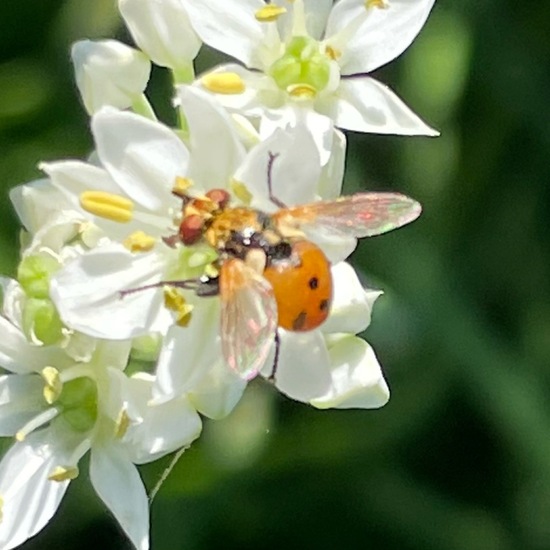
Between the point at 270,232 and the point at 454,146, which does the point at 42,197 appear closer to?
the point at 270,232

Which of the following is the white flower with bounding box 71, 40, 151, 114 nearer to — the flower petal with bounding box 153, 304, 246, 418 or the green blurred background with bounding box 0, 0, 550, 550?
the flower petal with bounding box 153, 304, 246, 418

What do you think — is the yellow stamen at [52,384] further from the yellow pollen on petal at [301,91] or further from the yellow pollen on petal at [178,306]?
the yellow pollen on petal at [301,91]

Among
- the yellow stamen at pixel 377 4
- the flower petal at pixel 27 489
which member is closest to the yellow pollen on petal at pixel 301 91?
the yellow stamen at pixel 377 4

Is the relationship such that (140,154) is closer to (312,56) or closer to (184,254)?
(184,254)

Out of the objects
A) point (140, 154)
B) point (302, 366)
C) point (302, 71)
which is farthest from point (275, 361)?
point (302, 71)

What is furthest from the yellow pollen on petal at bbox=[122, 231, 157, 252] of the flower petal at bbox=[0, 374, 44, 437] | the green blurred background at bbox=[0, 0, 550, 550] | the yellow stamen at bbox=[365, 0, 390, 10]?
the green blurred background at bbox=[0, 0, 550, 550]
